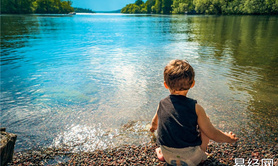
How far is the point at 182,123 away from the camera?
276 cm

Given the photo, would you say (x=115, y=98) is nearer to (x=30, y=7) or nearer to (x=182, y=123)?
(x=182, y=123)

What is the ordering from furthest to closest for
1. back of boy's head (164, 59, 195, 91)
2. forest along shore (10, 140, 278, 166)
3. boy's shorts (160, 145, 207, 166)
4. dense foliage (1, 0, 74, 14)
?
dense foliage (1, 0, 74, 14)
forest along shore (10, 140, 278, 166)
boy's shorts (160, 145, 207, 166)
back of boy's head (164, 59, 195, 91)

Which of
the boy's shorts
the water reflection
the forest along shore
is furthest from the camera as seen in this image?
the water reflection

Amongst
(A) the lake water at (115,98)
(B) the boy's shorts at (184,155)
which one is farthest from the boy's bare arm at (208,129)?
(A) the lake water at (115,98)

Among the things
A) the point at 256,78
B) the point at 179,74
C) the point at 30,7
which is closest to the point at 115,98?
the point at 179,74

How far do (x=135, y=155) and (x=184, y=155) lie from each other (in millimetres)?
1367

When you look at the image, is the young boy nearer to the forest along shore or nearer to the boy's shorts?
the boy's shorts

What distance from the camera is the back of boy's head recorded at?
269cm

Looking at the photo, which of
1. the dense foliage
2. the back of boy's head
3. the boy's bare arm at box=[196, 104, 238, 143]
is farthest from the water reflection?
the dense foliage

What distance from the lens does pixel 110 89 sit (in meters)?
8.42

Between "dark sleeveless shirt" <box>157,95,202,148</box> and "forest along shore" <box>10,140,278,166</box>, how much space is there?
35.8 inches

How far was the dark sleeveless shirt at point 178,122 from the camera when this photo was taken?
2723mm

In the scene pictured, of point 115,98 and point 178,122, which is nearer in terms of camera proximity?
point 178,122

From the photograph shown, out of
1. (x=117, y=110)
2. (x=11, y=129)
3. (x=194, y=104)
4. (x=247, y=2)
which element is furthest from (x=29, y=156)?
(x=247, y=2)
